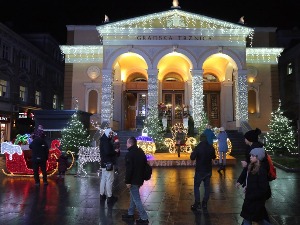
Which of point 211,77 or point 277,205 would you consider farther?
point 211,77

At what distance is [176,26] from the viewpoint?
984 inches

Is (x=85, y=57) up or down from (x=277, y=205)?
up

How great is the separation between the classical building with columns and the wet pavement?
43.1 feet

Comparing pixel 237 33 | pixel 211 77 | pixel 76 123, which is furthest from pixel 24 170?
pixel 211 77

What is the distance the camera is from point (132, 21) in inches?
985

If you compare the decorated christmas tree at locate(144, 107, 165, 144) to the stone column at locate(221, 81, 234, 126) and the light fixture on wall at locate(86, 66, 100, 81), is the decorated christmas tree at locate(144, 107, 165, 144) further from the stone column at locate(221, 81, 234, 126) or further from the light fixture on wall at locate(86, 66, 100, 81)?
the stone column at locate(221, 81, 234, 126)

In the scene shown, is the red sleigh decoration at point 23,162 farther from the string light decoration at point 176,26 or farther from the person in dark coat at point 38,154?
the string light decoration at point 176,26

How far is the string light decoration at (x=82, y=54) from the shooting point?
28312 mm

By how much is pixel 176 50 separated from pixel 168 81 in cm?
620

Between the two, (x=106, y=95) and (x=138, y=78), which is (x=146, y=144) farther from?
(x=138, y=78)

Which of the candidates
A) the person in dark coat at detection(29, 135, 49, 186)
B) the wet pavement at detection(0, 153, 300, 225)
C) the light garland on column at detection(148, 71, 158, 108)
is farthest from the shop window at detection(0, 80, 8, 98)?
the person in dark coat at detection(29, 135, 49, 186)

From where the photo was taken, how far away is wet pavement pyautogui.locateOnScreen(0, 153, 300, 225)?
675 cm

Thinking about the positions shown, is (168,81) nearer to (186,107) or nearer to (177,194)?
(186,107)

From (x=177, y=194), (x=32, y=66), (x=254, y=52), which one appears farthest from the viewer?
(x=32, y=66)
